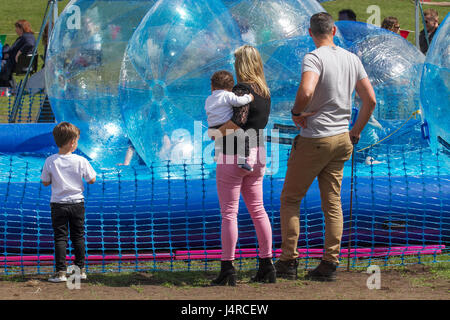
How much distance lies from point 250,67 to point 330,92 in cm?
54

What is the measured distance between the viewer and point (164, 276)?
4785 millimetres

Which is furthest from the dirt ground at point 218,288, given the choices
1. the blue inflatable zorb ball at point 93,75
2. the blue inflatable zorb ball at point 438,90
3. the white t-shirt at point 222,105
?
the blue inflatable zorb ball at point 93,75

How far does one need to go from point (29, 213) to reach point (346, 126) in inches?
102

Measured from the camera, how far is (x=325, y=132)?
4.34 meters

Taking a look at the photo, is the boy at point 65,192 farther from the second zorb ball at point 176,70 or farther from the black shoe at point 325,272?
the black shoe at point 325,272

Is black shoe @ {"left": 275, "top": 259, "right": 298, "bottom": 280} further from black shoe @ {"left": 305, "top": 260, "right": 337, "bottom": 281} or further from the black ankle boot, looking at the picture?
the black ankle boot

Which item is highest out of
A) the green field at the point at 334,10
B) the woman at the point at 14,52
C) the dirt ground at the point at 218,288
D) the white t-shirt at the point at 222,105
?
the green field at the point at 334,10

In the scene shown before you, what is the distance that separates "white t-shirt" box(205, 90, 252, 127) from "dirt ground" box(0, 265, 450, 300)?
1096mm

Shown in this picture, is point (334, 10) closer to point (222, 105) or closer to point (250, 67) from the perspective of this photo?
point (250, 67)

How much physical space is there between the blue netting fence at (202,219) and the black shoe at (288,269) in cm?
57

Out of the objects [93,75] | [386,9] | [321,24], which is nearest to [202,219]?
[321,24]

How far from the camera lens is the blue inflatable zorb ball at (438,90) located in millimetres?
5652

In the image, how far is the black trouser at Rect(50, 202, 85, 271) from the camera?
457 cm
